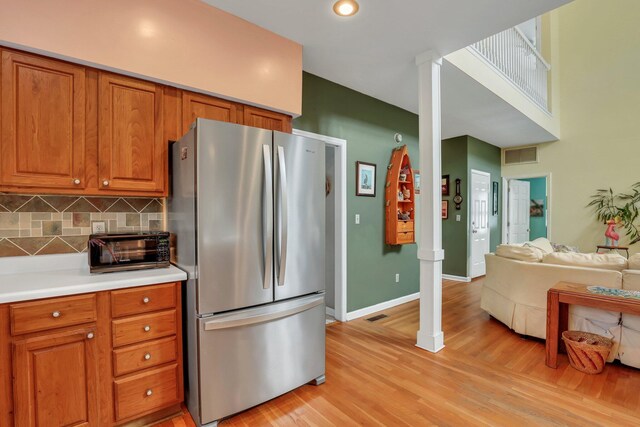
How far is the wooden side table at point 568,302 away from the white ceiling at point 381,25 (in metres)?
2.13

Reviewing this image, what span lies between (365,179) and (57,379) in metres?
3.12

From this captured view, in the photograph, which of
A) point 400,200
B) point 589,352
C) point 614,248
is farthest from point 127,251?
point 614,248

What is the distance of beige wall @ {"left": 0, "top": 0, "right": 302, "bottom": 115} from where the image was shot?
162 centimetres

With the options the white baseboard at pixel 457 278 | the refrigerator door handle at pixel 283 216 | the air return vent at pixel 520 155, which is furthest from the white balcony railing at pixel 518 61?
the white baseboard at pixel 457 278

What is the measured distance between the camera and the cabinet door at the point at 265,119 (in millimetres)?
2410

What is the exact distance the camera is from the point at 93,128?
1805mm

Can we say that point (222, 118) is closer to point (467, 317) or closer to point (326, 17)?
point (326, 17)

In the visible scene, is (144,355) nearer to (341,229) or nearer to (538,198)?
(341,229)

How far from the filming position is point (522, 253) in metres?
3.15

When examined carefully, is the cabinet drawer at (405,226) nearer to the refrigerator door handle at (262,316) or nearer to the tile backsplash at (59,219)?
the refrigerator door handle at (262,316)

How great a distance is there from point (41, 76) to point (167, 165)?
755mm

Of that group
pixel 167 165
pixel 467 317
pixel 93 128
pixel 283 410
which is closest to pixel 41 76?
pixel 93 128

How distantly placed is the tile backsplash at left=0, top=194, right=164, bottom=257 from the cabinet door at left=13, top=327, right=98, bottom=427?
0.72 metres

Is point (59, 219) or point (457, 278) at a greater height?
point (59, 219)
